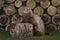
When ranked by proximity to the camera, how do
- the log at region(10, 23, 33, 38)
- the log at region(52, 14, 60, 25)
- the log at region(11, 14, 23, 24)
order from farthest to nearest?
the log at region(52, 14, 60, 25) → the log at region(11, 14, 23, 24) → the log at region(10, 23, 33, 38)

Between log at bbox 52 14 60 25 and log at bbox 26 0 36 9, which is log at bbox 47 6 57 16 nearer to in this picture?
log at bbox 52 14 60 25

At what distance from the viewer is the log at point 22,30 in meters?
6.08

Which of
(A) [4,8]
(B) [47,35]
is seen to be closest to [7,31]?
(A) [4,8]

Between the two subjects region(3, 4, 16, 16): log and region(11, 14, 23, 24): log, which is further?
region(3, 4, 16, 16): log

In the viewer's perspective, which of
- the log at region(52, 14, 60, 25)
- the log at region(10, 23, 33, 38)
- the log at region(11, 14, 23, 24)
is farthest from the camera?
the log at region(52, 14, 60, 25)

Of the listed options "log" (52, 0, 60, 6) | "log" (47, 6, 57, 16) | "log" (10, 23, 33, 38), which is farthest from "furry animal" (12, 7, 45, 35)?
"log" (52, 0, 60, 6)

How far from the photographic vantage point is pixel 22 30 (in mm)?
6082

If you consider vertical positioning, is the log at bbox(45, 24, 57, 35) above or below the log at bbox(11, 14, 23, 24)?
below

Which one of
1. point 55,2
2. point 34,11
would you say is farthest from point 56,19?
point 34,11

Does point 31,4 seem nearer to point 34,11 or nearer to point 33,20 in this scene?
point 34,11

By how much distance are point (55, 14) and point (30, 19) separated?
0.84 m

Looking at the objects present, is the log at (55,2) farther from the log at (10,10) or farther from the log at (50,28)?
the log at (10,10)

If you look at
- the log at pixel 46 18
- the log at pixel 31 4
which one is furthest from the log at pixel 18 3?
the log at pixel 46 18

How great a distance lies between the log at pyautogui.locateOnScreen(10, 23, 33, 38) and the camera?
20.0 feet
